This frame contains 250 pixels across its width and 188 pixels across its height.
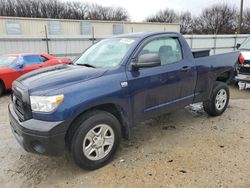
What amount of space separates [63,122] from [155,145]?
5.63 ft

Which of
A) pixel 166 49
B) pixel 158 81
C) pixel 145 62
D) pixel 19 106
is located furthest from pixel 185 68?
pixel 19 106

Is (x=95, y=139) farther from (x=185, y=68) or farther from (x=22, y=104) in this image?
(x=185, y=68)

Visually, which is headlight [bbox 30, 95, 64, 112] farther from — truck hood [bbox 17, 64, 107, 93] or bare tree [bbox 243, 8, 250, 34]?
bare tree [bbox 243, 8, 250, 34]

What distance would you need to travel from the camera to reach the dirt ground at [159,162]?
2990mm

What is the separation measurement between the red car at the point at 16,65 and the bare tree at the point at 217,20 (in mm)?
51565

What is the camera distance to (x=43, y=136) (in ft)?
9.13

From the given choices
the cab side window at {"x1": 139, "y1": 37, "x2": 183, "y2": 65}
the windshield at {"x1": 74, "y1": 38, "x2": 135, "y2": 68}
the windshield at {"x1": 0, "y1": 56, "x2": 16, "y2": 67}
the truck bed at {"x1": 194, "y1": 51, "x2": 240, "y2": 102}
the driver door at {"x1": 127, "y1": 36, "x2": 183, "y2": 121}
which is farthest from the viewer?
the windshield at {"x1": 0, "y1": 56, "x2": 16, "y2": 67}

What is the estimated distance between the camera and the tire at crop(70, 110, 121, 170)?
9.91ft

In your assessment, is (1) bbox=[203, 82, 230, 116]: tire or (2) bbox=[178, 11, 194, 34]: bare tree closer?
(1) bbox=[203, 82, 230, 116]: tire

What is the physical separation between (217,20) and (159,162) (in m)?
58.8

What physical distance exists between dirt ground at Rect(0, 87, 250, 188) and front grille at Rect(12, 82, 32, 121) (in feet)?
2.68

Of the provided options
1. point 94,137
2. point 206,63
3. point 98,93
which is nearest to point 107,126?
point 94,137

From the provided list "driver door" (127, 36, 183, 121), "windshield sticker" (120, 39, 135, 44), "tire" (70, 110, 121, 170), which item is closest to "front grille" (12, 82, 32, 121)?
"tire" (70, 110, 121, 170)

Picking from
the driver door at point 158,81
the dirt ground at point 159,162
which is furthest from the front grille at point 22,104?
the driver door at point 158,81
